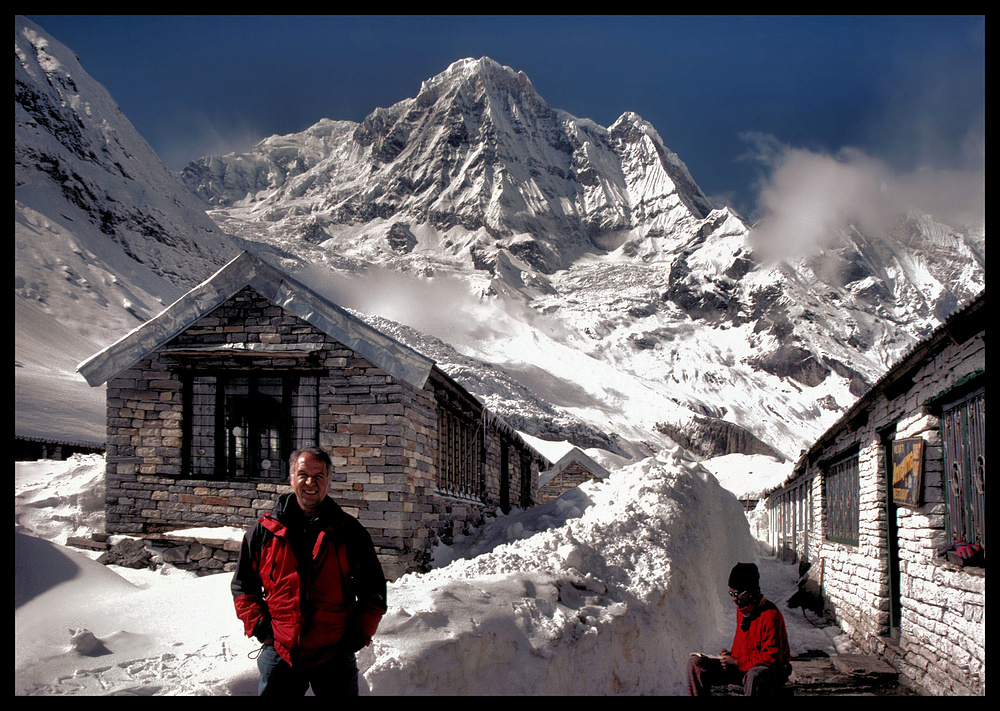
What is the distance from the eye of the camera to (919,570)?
626 cm

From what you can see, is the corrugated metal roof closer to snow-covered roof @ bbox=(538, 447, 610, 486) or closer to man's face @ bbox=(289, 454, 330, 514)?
man's face @ bbox=(289, 454, 330, 514)

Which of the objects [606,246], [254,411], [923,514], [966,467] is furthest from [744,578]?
[606,246]

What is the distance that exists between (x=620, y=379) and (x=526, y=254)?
65538mm

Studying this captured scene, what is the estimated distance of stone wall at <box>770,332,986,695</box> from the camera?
5.11 metres

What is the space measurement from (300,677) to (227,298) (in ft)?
21.8

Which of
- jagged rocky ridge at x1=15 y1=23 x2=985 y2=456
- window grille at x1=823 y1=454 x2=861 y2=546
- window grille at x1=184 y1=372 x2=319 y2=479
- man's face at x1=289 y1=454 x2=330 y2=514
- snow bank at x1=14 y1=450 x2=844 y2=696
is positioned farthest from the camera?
jagged rocky ridge at x1=15 y1=23 x2=985 y2=456

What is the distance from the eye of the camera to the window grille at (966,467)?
5051 millimetres

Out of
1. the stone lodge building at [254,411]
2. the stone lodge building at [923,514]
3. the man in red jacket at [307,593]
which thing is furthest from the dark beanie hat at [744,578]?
the stone lodge building at [254,411]

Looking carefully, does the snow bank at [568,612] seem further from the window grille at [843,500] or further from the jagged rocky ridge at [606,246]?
the jagged rocky ridge at [606,246]

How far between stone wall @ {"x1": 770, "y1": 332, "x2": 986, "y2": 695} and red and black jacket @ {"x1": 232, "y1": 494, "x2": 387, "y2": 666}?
15.0 ft

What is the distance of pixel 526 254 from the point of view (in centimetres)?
12962

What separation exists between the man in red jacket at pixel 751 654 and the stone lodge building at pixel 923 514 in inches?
74.6

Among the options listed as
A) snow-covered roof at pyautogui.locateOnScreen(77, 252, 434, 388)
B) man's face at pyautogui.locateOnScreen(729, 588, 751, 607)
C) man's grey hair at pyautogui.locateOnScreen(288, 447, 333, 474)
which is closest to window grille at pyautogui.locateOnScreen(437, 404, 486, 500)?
snow-covered roof at pyautogui.locateOnScreen(77, 252, 434, 388)
